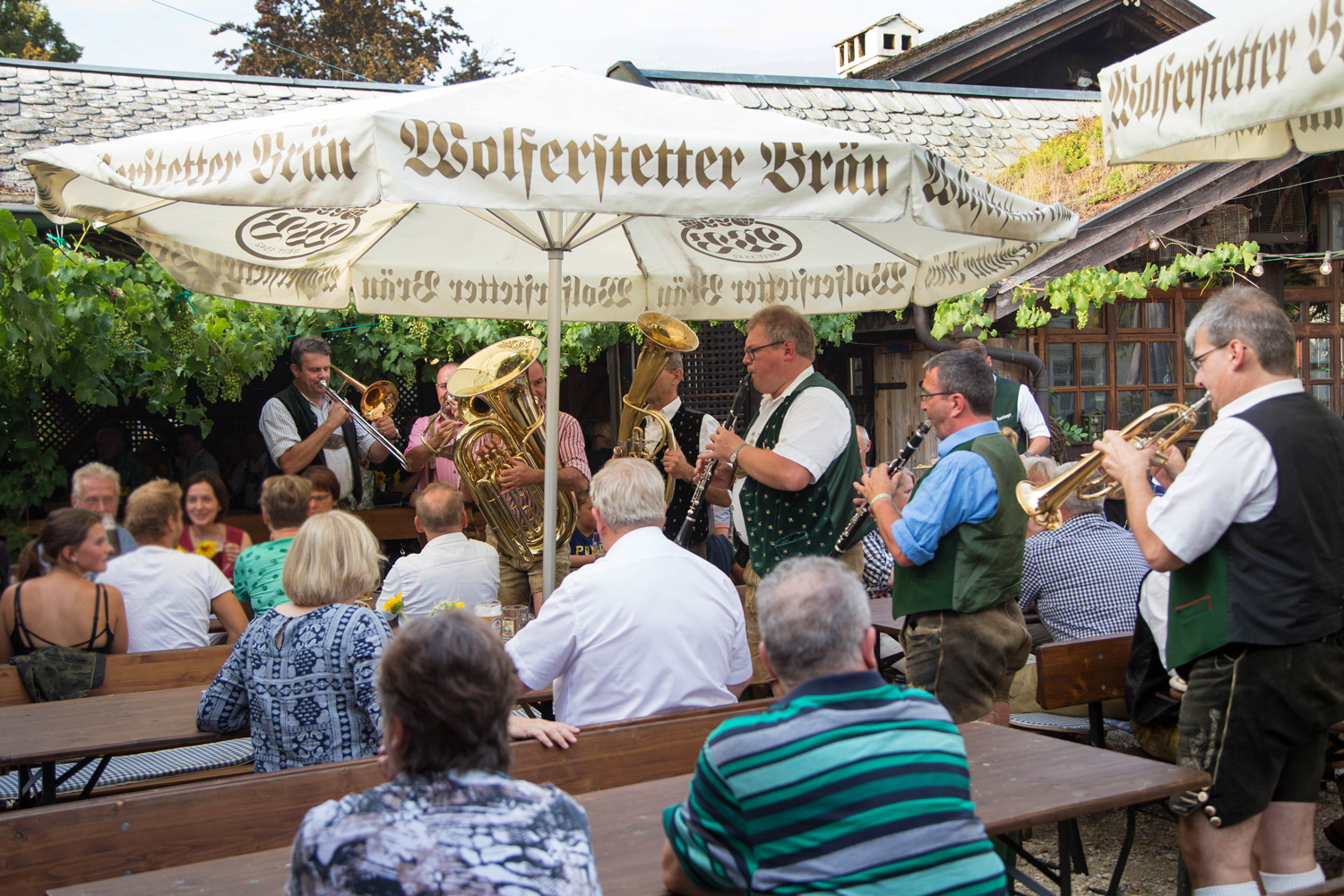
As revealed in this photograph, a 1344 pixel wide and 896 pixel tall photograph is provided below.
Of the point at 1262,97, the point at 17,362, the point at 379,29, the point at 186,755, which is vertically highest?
the point at 379,29

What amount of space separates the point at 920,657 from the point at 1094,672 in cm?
63

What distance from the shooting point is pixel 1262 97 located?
281cm

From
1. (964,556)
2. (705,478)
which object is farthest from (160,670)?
(964,556)

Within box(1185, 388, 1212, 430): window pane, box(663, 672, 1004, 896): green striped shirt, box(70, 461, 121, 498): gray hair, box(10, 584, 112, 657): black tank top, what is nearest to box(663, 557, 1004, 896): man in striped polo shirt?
box(663, 672, 1004, 896): green striped shirt

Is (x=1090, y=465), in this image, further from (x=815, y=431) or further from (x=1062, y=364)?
(x=1062, y=364)

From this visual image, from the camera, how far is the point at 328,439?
5.83m

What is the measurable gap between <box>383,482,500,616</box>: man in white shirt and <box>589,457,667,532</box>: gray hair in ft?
4.84

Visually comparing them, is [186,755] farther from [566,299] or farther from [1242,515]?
[1242,515]

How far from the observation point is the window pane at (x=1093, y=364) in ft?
30.2

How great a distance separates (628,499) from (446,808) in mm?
1402

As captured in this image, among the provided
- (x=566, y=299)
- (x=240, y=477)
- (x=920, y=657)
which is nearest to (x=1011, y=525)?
(x=920, y=657)

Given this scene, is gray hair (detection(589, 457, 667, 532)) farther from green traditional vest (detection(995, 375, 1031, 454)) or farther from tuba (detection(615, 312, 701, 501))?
green traditional vest (detection(995, 375, 1031, 454))

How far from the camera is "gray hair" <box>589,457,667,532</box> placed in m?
2.87

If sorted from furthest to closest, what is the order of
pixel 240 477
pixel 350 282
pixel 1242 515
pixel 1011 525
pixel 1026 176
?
pixel 1026 176
pixel 240 477
pixel 350 282
pixel 1011 525
pixel 1242 515
